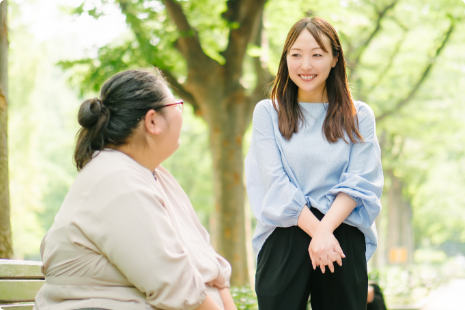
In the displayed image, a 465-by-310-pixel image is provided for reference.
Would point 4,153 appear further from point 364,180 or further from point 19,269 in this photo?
point 364,180

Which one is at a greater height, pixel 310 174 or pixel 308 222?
pixel 310 174

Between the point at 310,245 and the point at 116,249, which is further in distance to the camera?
the point at 310,245

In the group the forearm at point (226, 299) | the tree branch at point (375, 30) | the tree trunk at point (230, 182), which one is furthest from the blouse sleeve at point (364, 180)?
the tree branch at point (375, 30)

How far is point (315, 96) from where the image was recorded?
8.06 feet

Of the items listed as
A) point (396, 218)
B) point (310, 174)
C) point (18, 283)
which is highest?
point (310, 174)

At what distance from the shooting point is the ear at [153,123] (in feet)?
5.86

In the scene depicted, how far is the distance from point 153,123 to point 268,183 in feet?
2.28

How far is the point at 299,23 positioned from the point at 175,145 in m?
0.99

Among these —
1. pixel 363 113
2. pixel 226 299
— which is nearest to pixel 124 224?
pixel 226 299

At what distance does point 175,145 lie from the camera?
6.13ft

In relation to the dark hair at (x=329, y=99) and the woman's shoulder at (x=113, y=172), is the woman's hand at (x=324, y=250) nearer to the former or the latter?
the dark hair at (x=329, y=99)

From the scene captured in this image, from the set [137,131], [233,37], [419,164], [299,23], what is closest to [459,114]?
[419,164]

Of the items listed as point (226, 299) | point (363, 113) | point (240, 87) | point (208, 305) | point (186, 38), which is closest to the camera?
point (208, 305)

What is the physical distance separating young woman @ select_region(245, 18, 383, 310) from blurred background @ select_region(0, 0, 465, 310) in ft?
1.40
